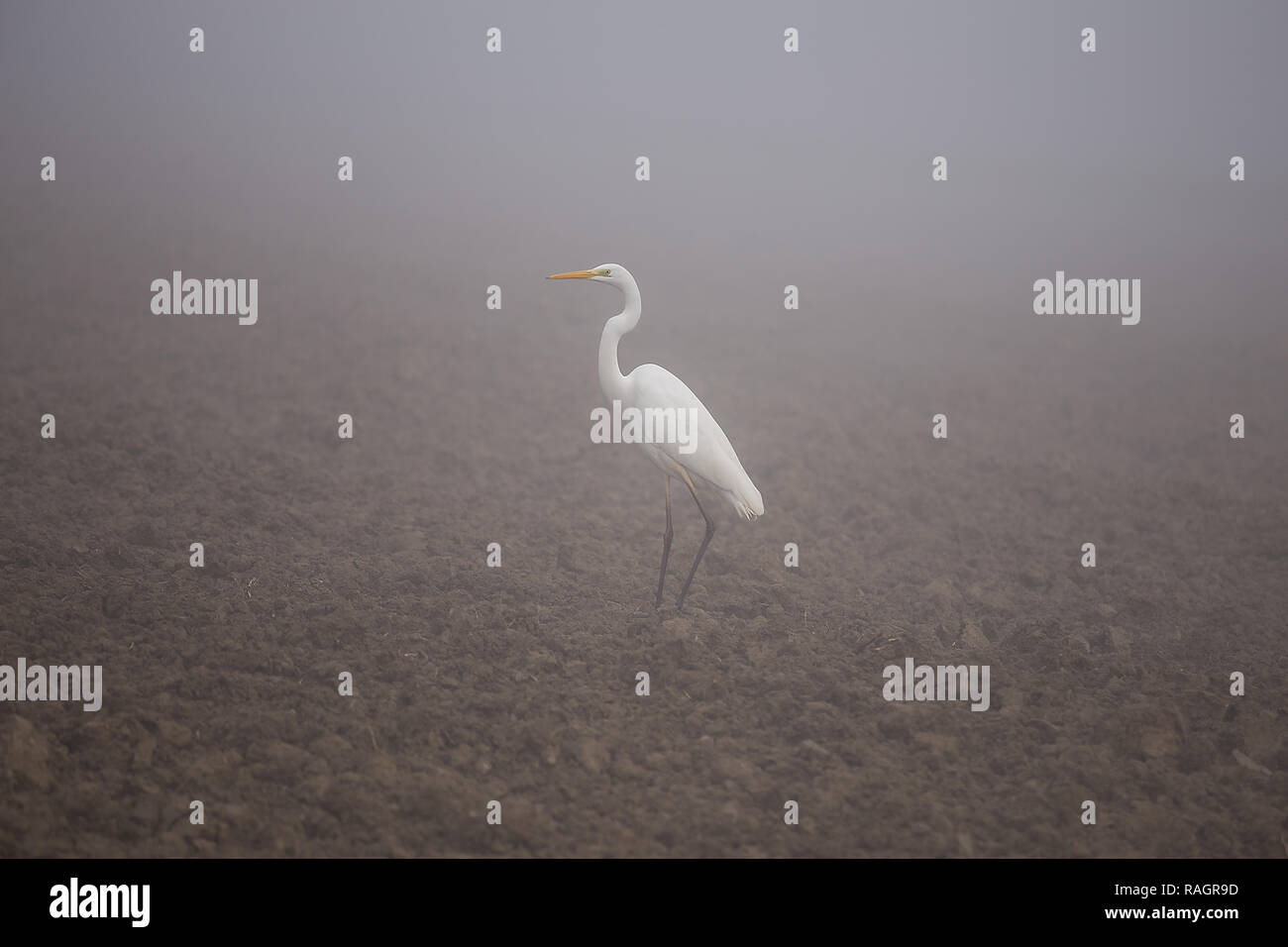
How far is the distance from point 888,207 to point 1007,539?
1951cm

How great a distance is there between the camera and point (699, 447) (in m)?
7.43

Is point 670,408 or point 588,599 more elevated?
point 670,408

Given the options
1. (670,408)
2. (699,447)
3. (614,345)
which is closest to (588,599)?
(699,447)

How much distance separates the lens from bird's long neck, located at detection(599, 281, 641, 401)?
7.46 meters

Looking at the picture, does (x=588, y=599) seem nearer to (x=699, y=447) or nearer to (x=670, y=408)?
(x=699, y=447)

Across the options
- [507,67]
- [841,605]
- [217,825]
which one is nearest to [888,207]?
[507,67]

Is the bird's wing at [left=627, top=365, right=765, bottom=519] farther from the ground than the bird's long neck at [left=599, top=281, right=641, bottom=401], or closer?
closer

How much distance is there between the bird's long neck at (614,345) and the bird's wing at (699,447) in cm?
15

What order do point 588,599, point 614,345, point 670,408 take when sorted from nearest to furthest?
point 670,408 → point 614,345 → point 588,599

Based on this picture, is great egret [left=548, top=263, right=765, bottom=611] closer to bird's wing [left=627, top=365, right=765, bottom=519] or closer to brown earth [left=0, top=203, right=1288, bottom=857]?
bird's wing [left=627, top=365, right=765, bottom=519]

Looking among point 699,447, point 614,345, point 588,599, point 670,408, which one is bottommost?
point 588,599

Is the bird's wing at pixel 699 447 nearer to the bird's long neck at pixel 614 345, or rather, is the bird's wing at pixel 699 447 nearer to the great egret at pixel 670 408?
the great egret at pixel 670 408

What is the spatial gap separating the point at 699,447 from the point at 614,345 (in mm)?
1114

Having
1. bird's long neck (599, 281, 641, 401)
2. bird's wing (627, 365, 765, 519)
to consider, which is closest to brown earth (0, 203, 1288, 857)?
bird's wing (627, 365, 765, 519)
